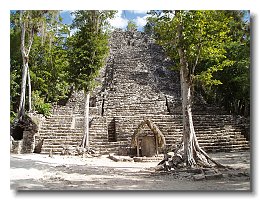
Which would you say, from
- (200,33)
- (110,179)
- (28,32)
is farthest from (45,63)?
(110,179)

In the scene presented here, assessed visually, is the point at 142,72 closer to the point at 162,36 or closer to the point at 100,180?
the point at 162,36

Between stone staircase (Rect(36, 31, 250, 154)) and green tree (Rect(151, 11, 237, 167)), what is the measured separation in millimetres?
2113

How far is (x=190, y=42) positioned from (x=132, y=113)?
6599 millimetres

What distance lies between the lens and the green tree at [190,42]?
24.5 feet

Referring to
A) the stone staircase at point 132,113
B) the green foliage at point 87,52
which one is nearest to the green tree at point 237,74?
the stone staircase at point 132,113

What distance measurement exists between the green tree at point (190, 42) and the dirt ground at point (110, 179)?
0.72 m

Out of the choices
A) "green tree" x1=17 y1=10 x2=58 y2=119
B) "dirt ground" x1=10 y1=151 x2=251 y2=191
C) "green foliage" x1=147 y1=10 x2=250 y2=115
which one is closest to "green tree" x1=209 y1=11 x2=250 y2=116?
"green foliage" x1=147 y1=10 x2=250 y2=115

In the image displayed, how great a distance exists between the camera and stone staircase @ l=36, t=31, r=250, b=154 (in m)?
11.1

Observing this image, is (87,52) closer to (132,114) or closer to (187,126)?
(132,114)

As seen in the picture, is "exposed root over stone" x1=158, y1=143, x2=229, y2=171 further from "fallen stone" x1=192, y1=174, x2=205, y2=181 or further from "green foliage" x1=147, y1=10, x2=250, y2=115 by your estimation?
"green foliage" x1=147, y1=10, x2=250, y2=115

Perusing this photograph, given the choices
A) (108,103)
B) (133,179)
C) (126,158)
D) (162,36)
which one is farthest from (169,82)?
(133,179)

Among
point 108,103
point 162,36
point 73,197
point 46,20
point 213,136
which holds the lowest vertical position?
point 73,197

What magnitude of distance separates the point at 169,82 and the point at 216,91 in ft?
15.8

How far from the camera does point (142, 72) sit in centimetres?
1980
